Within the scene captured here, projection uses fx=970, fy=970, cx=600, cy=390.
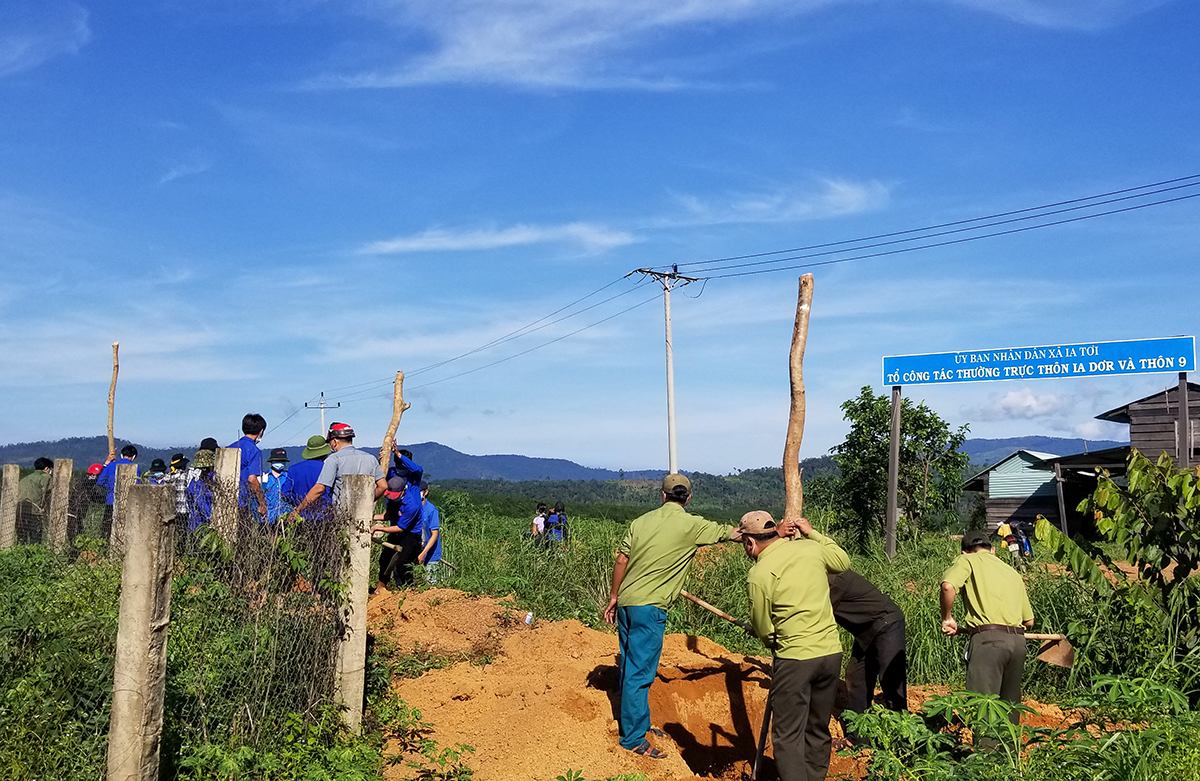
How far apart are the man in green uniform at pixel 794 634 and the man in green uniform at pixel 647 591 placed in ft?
1.76

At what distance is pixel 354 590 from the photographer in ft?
19.3

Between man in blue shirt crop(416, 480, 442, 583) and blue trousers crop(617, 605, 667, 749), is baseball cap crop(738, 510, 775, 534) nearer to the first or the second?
blue trousers crop(617, 605, 667, 749)

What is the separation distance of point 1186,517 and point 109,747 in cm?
774

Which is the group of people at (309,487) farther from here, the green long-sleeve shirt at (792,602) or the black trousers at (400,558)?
the green long-sleeve shirt at (792,602)

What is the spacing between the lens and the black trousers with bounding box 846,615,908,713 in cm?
681

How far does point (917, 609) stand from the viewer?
31.7 feet

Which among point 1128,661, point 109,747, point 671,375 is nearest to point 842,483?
point 671,375

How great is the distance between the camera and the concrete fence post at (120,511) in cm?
715

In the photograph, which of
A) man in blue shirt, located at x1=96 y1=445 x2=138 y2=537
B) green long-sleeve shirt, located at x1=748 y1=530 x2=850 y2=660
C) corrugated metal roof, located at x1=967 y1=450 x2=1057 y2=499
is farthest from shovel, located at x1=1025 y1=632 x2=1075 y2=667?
corrugated metal roof, located at x1=967 y1=450 x2=1057 y2=499

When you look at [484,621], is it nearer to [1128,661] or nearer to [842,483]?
[1128,661]

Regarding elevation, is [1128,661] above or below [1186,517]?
below

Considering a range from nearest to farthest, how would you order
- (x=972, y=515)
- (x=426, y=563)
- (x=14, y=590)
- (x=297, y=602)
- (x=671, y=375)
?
(x=297, y=602) < (x=14, y=590) < (x=426, y=563) < (x=671, y=375) < (x=972, y=515)

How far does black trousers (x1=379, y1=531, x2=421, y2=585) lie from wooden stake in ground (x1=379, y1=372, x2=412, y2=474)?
506 centimetres

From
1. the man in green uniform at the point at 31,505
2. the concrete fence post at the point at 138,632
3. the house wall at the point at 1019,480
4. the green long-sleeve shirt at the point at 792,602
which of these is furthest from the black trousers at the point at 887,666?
the house wall at the point at 1019,480
